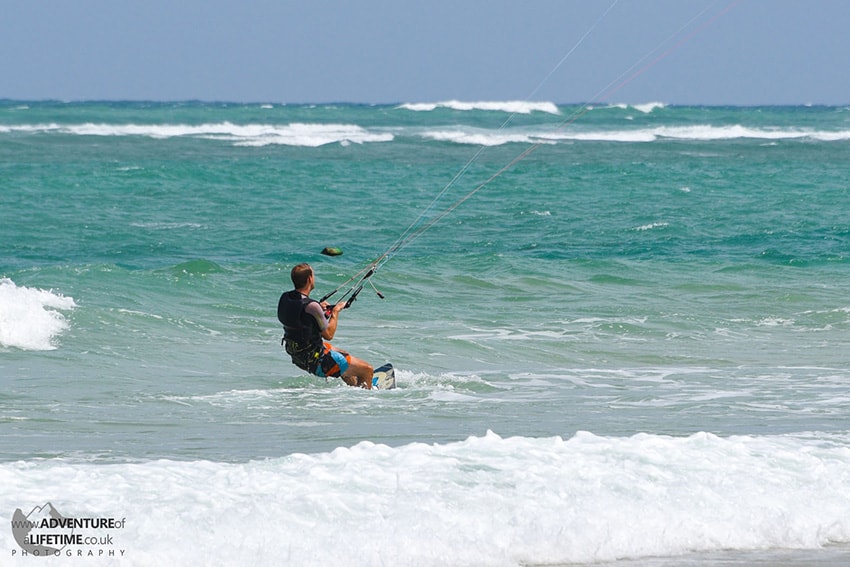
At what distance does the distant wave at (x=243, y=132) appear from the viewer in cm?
5194

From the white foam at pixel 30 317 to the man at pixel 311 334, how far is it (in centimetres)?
312

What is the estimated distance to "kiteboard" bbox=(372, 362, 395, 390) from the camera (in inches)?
368

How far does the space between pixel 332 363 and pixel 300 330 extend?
13.9 inches

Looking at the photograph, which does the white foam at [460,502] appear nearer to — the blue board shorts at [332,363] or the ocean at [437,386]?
the ocean at [437,386]

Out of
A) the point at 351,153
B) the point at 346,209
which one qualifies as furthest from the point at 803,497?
the point at 351,153

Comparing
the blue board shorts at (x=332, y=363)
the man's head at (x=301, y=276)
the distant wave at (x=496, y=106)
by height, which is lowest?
the blue board shorts at (x=332, y=363)

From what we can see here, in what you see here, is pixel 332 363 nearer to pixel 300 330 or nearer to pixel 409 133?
pixel 300 330

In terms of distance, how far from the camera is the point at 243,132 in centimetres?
5909

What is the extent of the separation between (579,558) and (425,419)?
2.81m

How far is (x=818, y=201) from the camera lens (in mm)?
27734

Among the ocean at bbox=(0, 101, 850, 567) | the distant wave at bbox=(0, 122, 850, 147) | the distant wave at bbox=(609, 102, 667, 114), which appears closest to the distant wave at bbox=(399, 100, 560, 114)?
the distant wave at bbox=(609, 102, 667, 114)

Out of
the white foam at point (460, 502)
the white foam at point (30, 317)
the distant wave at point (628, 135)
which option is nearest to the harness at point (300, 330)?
the white foam at point (460, 502)

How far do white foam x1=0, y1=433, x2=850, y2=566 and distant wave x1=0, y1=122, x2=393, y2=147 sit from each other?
42.6 meters

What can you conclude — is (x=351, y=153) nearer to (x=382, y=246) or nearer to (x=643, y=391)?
(x=382, y=246)
